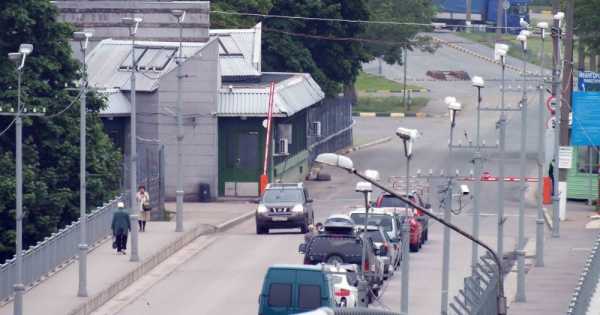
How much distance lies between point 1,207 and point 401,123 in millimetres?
52224

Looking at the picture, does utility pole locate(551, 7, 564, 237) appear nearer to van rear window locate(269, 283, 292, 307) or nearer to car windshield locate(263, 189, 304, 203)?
car windshield locate(263, 189, 304, 203)

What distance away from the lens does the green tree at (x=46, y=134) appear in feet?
145

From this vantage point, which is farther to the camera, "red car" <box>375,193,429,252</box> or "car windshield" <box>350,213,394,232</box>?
"red car" <box>375,193,429,252</box>

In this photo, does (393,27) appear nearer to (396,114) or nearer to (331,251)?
(396,114)

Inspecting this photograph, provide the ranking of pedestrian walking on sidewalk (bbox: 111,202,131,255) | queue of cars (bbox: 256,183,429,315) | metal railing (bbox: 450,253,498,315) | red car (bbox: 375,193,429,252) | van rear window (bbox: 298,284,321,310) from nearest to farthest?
metal railing (bbox: 450,253,498,315)
van rear window (bbox: 298,284,321,310)
queue of cars (bbox: 256,183,429,315)
pedestrian walking on sidewalk (bbox: 111,202,131,255)
red car (bbox: 375,193,429,252)

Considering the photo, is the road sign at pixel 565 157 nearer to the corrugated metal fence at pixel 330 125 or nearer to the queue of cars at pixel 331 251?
the queue of cars at pixel 331 251

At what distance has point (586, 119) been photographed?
56031mm

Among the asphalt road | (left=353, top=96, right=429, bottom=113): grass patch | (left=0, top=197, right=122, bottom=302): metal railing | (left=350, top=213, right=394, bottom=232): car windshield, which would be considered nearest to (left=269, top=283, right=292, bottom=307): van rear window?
the asphalt road

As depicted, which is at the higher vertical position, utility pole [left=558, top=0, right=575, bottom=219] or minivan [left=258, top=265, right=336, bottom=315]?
utility pole [left=558, top=0, right=575, bottom=219]

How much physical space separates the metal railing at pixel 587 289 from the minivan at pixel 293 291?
179 inches

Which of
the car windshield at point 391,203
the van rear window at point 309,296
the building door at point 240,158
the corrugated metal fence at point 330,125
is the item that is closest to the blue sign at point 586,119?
the car windshield at point 391,203

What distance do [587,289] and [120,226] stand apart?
15.0 metres

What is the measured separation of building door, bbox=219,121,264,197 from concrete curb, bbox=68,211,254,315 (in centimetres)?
431

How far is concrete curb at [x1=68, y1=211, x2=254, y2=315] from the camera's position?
35.9 metres
